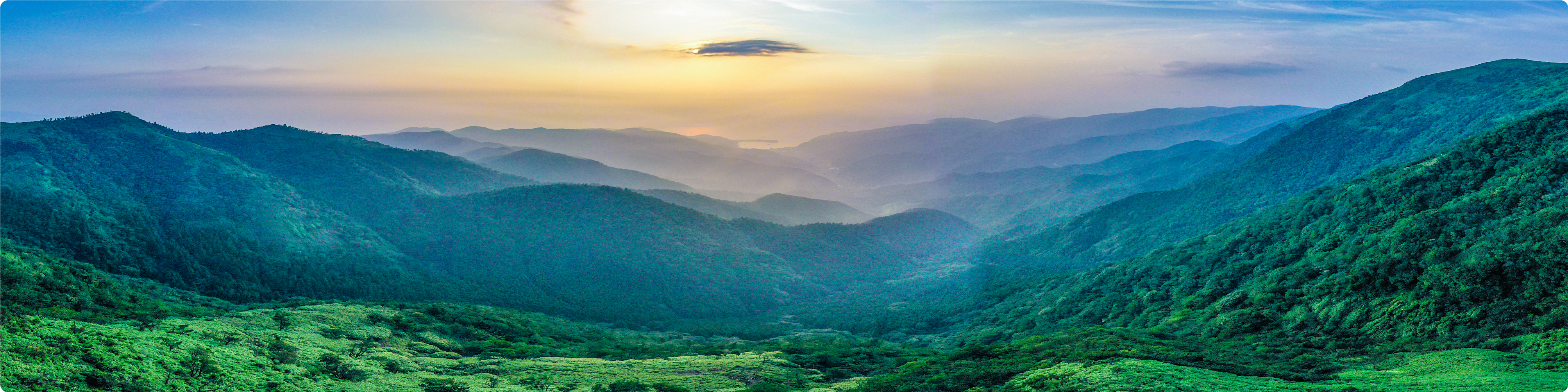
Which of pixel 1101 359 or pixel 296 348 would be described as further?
pixel 1101 359

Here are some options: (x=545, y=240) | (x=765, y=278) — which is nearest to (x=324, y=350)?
(x=545, y=240)

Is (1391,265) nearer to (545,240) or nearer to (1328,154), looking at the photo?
(1328,154)

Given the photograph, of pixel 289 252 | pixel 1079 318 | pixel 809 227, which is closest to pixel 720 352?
pixel 1079 318

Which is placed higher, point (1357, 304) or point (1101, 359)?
point (1357, 304)

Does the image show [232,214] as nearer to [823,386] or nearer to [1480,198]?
[823,386]

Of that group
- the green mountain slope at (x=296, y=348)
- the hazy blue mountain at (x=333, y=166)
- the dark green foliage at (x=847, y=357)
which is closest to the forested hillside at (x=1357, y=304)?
the dark green foliage at (x=847, y=357)

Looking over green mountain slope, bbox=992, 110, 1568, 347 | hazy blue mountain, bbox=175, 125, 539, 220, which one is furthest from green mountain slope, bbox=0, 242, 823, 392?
hazy blue mountain, bbox=175, 125, 539, 220
